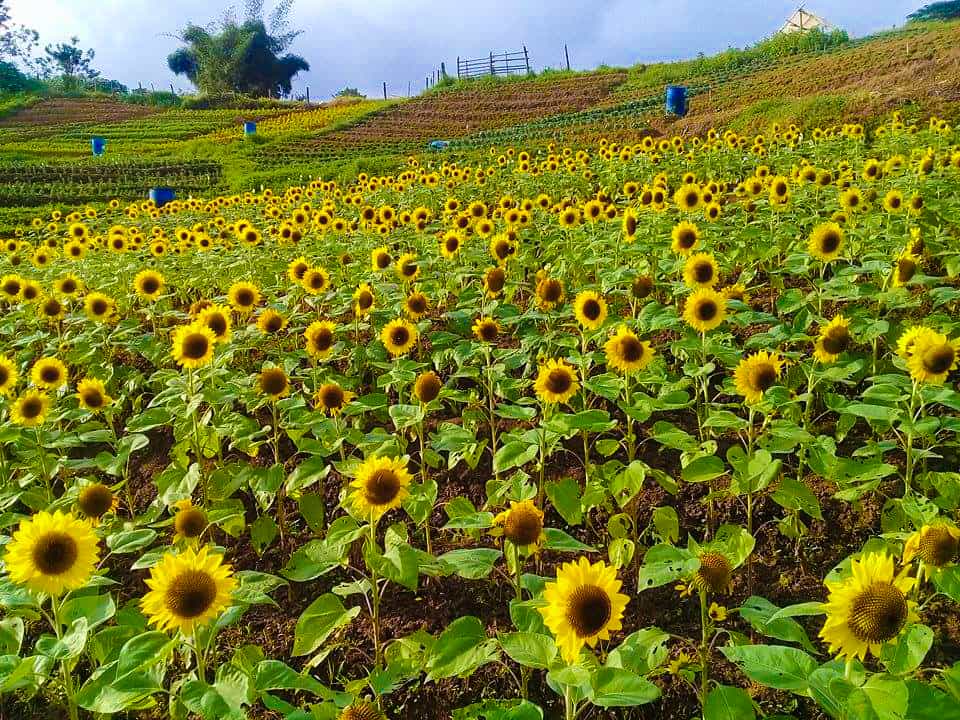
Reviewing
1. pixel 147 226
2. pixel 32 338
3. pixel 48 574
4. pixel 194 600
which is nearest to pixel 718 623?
pixel 194 600

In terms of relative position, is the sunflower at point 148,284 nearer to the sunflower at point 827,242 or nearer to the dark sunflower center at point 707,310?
the dark sunflower center at point 707,310

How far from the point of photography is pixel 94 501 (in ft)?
8.01

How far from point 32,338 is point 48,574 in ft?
8.99

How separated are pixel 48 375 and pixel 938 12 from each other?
3761 centimetres

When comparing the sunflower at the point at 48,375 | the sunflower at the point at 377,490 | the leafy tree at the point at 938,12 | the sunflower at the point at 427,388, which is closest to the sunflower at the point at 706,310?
the sunflower at the point at 427,388

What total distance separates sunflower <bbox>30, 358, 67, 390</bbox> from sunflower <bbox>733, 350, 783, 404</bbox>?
9.99ft

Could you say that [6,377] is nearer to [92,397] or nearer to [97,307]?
[92,397]

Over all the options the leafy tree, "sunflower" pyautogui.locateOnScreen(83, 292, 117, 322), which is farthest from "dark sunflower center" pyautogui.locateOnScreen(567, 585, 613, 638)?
the leafy tree

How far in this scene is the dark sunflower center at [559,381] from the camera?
2600 mm

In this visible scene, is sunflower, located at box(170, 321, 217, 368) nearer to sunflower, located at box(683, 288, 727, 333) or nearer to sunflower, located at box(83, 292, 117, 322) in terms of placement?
sunflower, located at box(83, 292, 117, 322)

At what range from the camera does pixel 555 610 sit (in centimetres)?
147

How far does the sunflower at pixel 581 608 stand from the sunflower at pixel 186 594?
78cm

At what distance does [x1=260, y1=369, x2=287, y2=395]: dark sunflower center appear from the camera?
112 inches

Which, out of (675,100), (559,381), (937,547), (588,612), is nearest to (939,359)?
(937,547)
